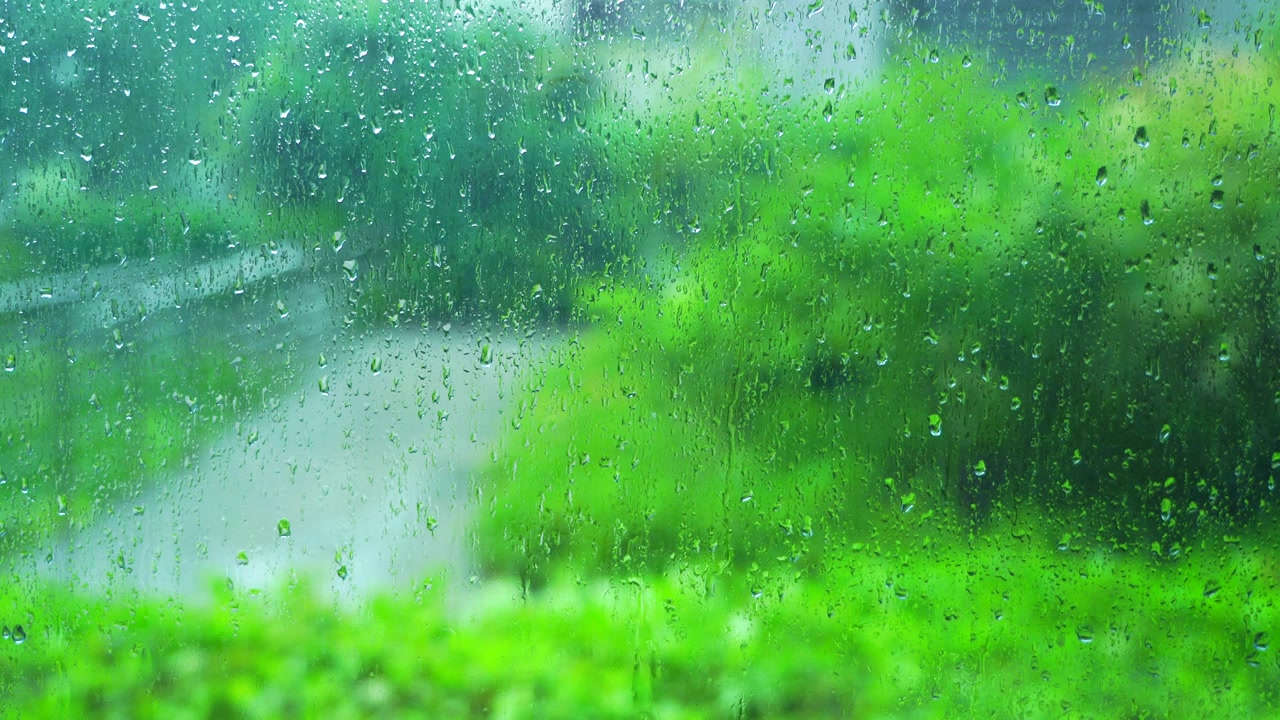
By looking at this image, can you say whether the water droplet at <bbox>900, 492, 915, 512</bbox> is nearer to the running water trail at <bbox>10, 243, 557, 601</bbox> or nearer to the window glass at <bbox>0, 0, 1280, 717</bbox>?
the window glass at <bbox>0, 0, 1280, 717</bbox>

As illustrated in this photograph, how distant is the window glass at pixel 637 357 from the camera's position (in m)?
1.55

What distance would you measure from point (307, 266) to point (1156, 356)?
1422 millimetres

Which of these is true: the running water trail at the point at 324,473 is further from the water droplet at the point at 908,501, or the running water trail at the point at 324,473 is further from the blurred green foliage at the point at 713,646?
the water droplet at the point at 908,501

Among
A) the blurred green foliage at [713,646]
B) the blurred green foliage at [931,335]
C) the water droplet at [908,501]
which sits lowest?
the blurred green foliage at [713,646]

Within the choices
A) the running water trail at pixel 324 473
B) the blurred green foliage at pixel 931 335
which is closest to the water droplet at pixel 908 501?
the blurred green foliage at pixel 931 335

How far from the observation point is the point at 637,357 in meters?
1.59

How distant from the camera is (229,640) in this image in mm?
1596

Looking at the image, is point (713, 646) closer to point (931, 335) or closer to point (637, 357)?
point (637, 357)

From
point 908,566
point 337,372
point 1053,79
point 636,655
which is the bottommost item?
point 636,655

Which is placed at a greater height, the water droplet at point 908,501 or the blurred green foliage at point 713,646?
the water droplet at point 908,501

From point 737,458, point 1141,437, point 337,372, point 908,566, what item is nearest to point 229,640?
point 337,372

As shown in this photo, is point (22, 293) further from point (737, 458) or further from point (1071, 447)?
point (1071, 447)

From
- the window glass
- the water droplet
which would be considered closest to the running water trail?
the window glass

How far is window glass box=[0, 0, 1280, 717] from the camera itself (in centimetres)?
155
